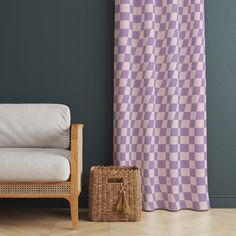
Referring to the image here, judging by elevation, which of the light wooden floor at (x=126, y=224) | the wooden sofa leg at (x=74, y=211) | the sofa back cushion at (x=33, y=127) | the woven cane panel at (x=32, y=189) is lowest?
the light wooden floor at (x=126, y=224)

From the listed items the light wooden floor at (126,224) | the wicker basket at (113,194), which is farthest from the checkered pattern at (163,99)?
the wicker basket at (113,194)

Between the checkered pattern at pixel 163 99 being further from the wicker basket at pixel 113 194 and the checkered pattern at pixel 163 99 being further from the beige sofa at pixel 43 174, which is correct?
the beige sofa at pixel 43 174

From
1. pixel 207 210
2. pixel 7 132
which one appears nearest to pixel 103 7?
pixel 7 132

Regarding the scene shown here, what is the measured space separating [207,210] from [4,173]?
5.08ft

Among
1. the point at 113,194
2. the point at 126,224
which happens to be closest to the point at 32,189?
the point at 113,194

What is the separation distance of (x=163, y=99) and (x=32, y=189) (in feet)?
4.03

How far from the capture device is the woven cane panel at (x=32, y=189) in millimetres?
2588

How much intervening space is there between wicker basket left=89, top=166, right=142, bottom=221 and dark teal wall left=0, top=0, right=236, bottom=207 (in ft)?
1.54

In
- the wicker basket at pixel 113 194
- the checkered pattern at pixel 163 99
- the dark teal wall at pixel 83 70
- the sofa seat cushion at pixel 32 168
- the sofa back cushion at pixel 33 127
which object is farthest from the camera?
the dark teal wall at pixel 83 70

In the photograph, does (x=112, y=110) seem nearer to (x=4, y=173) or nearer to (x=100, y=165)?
(x=100, y=165)

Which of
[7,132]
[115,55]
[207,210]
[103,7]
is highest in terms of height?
[103,7]

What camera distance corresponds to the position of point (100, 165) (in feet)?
10.9

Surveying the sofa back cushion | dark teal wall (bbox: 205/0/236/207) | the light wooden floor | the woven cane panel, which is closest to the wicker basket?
the light wooden floor

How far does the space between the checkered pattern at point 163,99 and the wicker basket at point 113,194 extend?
0.31 meters
